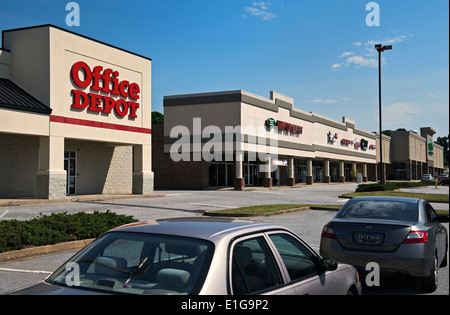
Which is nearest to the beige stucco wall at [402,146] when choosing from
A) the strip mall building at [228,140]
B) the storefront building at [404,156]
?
the storefront building at [404,156]

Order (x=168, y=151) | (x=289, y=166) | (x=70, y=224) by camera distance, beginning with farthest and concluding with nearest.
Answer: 1. (x=289, y=166)
2. (x=168, y=151)
3. (x=70, y=224)

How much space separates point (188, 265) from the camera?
12.2 feet

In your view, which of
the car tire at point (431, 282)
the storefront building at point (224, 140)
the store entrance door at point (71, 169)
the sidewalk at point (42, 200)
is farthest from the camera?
the storefront building at point (224, 140)

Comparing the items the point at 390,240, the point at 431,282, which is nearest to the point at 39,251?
the point at 390,240

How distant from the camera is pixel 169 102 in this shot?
4750 centimetres

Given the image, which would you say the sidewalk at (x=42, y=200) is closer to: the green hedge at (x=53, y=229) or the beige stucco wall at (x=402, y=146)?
the green hedge at (x=53, y=229)

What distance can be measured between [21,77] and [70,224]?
1620 centimetres

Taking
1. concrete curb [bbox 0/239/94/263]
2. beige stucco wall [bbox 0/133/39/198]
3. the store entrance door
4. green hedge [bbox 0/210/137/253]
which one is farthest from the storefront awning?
concrete curb [bbox 0/239/94/263]

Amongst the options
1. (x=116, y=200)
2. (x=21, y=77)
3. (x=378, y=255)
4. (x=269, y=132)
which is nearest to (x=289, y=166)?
(x=269, y=132)

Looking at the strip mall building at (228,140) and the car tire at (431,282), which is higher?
the strip mall building at (228,140)

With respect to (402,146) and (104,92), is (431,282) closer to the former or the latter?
(104,92)

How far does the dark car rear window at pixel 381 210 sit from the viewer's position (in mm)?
7738
